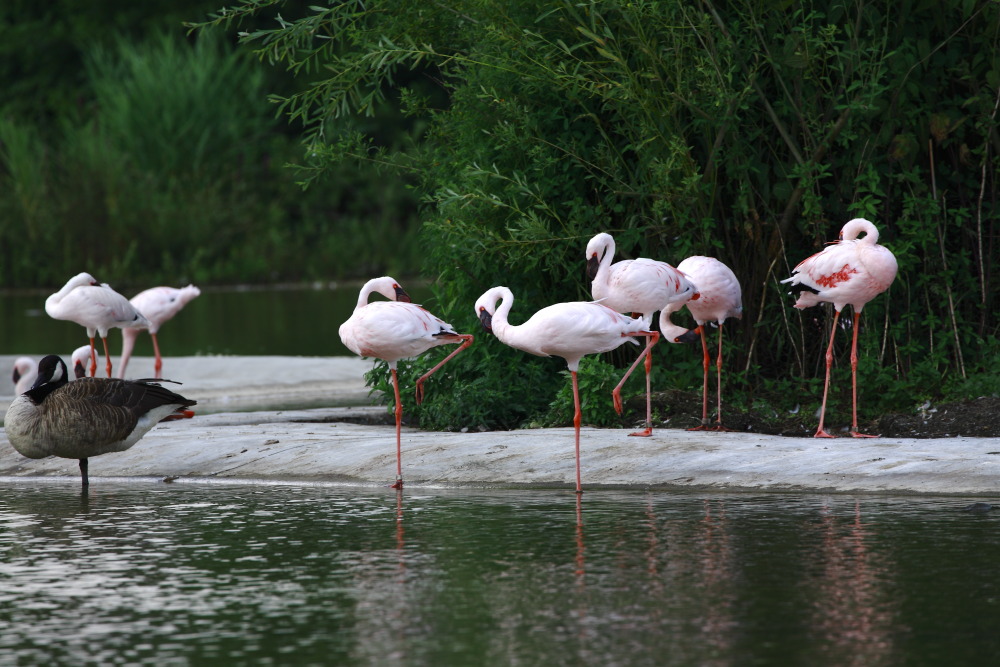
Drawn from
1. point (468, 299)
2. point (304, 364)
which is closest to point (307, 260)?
point (304, 364)

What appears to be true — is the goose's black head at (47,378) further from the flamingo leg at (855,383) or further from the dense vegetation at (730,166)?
the flamingo leg at (855,383)

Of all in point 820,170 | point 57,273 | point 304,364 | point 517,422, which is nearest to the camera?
point 820,170

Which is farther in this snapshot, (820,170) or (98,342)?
(98,342)

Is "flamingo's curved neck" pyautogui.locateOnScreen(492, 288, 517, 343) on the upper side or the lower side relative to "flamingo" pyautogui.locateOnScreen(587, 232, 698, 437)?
lower

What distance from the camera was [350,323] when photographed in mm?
9156

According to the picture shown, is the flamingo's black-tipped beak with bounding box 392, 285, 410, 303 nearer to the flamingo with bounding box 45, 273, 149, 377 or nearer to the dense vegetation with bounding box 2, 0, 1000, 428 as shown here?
the dense vegetation with bounding box 2, 0, 1000, 428

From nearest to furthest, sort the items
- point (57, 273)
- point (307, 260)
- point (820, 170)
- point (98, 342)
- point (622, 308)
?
1. point (622, 308)
2. point (820, 170)
3. point (98, 342)
4. point (57, 273)
5. point (307, 260)

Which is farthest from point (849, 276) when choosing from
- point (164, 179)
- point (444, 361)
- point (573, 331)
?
point (164, 179)

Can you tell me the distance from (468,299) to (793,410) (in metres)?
2.63

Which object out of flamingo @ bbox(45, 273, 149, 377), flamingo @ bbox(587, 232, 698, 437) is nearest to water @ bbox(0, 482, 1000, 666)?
flamingo @ bbox(587, 232, 698, 437)

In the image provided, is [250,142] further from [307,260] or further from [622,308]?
[622,308]

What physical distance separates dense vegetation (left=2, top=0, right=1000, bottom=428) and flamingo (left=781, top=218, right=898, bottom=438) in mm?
567

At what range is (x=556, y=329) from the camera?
8539 mm

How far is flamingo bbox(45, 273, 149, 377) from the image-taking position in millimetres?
13402
